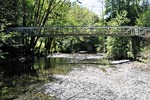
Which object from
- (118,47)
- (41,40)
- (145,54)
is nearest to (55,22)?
(41,40)

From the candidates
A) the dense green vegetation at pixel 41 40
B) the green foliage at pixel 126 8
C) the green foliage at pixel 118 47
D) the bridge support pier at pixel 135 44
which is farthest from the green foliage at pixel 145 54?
the green foliage at pixel 126 8

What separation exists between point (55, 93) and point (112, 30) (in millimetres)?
26469

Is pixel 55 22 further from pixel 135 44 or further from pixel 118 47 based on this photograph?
pixel 135 44

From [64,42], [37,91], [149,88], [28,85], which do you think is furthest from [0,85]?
[64,42]

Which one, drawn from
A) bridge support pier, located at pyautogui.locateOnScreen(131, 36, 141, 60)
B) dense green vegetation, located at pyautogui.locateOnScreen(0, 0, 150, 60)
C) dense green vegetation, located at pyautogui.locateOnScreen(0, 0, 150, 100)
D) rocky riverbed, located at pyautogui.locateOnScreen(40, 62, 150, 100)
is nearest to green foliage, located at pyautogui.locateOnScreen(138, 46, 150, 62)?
dense green vegetation, located at pyautogui.locateOnScreen(0, 0, 150, 100)

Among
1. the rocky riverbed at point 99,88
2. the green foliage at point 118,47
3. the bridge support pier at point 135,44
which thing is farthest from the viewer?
the green foliage at point 118,47

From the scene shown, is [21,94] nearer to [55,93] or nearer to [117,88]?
[55,93]

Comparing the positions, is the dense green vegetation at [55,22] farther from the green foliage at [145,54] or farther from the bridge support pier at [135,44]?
the green foliage at [145,54]

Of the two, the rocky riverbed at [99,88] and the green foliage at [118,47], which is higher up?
the green foliage at [118,47]

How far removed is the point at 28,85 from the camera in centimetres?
1609

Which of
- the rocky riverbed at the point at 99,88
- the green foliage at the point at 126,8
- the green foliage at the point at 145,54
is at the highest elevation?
the green foliage at the point at 126,8

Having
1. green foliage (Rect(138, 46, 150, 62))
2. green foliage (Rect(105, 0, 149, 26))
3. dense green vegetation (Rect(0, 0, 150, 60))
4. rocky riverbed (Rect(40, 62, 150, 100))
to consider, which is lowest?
rocky riverbed (Rect(40, 62, 150, 100))

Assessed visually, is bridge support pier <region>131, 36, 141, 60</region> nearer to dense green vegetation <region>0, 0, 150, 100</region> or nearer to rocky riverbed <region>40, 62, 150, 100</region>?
dense green vegetation <region>0, 0, 150, 100</region>

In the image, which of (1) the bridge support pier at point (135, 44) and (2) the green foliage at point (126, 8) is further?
(2) the green foliage at point (126, 8)
